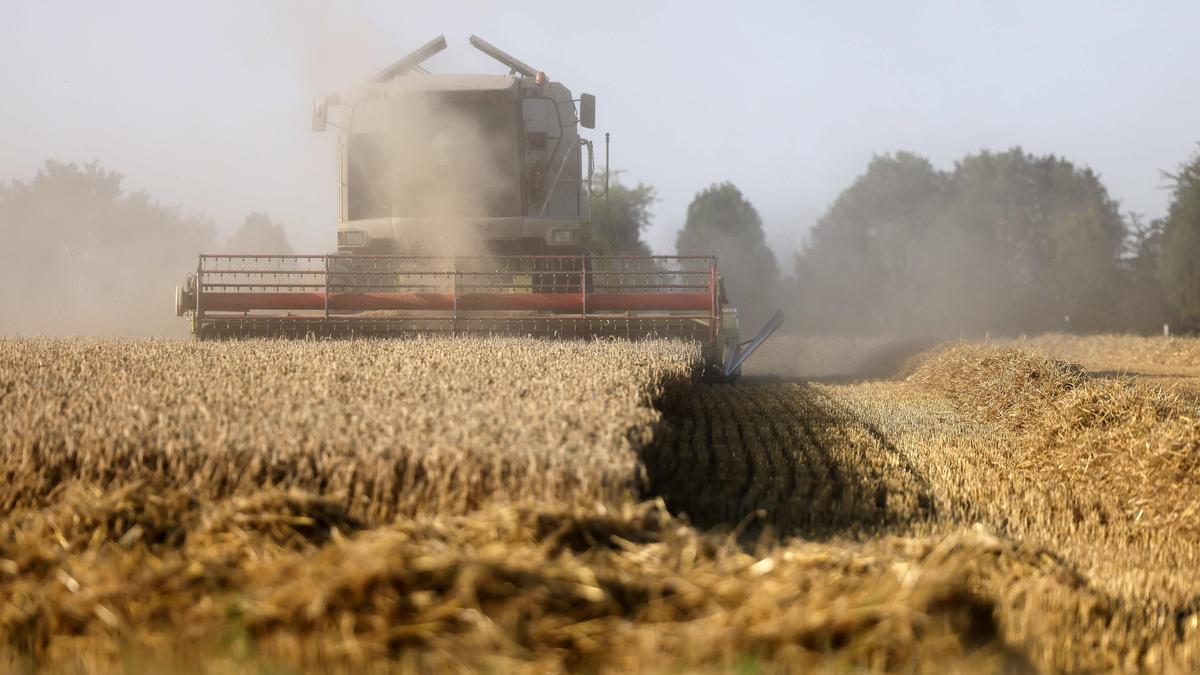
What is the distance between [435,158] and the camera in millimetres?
14539

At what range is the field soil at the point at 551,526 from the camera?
3.89 meters

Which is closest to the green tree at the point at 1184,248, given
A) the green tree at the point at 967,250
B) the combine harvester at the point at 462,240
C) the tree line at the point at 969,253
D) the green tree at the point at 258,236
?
the tree line at the point at 969,253

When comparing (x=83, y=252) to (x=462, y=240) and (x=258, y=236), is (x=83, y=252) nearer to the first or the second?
(x=258, y=236)

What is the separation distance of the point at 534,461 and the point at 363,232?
9.38m

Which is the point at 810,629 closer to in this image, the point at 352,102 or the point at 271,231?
the point at 352,102

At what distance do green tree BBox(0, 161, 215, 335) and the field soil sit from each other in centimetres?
3268

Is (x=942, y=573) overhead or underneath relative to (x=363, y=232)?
underneath

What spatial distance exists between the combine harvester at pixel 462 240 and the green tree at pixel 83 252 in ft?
85.3

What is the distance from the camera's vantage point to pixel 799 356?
26.9 meters

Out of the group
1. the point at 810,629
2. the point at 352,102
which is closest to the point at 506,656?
the point at 810,629

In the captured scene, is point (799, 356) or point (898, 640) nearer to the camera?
point (898, 640)

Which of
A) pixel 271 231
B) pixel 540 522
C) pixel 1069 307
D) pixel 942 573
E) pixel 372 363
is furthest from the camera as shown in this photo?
pixel 271 231

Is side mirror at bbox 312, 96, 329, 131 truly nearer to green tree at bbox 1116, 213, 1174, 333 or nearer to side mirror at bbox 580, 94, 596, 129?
side mirror at bbox 580, 94, 596, 129

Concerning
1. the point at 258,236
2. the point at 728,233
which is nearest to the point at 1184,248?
the point at 728,233
